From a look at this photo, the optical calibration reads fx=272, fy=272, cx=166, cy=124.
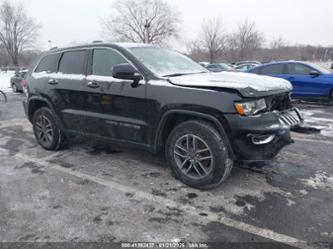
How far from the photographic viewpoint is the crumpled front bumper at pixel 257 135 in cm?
291

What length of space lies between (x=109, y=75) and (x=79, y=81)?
0.62 m

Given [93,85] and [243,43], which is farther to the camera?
[243,43]

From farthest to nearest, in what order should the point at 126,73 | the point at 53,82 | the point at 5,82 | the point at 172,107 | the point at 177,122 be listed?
the point at 5,82, the point at 53,82, the point at 177,122, the point at 126,73, the point at 172,107

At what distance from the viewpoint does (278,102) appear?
3350 mm

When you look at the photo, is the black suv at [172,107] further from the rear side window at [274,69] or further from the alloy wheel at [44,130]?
the rear side window at [274,69]

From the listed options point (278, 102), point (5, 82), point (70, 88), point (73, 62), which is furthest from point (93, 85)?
point (5, 82)

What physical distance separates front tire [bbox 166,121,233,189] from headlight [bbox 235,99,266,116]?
1.29ft

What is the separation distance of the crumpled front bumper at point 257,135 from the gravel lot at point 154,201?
0.54 metres

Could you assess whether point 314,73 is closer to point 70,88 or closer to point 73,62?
point 73,62

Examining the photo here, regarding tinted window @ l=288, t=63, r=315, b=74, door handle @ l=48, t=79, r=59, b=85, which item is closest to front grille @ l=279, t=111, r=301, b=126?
door handle @ l=48, t=79, r=59, b=85

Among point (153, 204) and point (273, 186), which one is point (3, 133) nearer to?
point (153, 204)

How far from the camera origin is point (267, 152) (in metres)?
3.06

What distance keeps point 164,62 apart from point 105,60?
86 cm

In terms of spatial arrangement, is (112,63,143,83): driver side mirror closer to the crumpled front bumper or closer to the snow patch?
the crumpled front bumper
